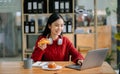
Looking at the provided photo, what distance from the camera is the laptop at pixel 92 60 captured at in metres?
2.73

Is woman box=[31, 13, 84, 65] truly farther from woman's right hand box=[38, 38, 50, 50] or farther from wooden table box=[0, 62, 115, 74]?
wooden table box=[0, 62, 115, 74]

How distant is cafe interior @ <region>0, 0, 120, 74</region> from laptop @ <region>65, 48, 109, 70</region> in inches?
83.0

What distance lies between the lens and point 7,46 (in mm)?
5641

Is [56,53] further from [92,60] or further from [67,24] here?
[67,24]

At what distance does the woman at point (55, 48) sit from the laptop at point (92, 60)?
37 centimetres

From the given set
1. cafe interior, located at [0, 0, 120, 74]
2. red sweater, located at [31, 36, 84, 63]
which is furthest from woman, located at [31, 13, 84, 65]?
cafe interior, located at [0, 0, 120, 74]

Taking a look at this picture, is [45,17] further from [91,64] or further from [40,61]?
[91,64]

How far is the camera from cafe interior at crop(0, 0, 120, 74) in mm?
5117

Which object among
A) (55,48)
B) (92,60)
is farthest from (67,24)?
(92,60)

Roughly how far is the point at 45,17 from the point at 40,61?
2.30 m

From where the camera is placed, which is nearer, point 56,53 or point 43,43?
point 43,43

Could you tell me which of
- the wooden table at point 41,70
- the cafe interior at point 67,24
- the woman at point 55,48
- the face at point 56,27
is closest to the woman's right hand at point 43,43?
the woman at point 55,48

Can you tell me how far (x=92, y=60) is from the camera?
2801mm

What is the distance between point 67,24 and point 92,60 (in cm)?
236
